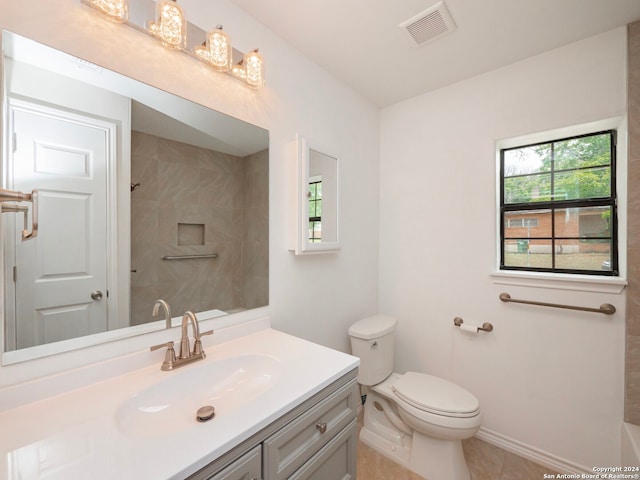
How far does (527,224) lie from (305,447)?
5.93 feet

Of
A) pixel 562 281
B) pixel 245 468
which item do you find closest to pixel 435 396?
pixel 562 281

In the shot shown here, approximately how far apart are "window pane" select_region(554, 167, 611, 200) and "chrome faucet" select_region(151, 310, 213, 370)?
210cm

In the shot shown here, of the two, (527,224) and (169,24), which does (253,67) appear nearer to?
(169,24)

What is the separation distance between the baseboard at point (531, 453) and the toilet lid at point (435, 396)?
0.50 m

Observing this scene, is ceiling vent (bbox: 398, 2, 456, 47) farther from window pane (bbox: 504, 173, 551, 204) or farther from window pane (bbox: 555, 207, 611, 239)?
window pane (bbox: 555, 207, 611, 239)

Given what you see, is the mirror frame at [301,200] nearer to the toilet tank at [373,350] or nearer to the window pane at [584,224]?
the toilet tank at [373,350]

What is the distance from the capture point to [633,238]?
4.37 ft

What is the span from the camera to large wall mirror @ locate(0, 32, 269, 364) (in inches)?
30.3

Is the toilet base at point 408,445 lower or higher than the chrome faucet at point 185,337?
lower

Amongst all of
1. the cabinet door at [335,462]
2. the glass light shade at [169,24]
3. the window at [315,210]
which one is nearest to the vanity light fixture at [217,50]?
the glass light shade at [169,24]

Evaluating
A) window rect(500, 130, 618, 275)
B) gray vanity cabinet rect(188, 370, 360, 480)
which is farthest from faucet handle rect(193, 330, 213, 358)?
window rect(500, 130, 618, 275)

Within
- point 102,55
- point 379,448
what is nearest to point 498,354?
point 379,448

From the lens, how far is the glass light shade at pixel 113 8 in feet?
2.79

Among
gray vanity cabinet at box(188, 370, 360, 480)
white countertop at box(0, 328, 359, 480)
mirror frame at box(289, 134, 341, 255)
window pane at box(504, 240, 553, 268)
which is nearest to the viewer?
white countertop at box(0, 328, 359, 480)
